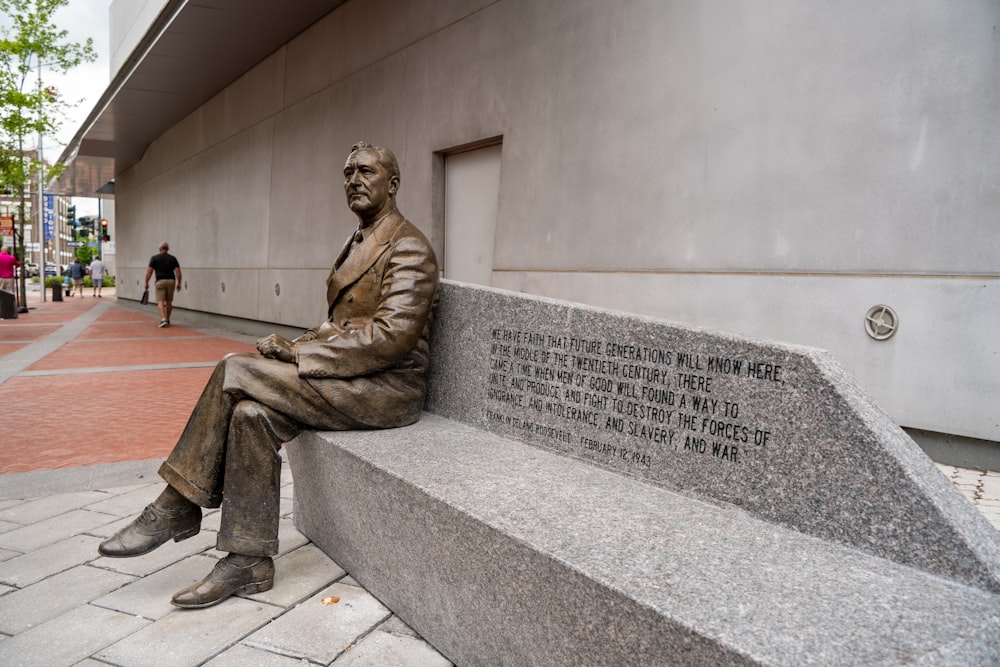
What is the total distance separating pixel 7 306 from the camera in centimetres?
1900

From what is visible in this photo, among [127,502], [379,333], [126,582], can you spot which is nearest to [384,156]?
[379,333]

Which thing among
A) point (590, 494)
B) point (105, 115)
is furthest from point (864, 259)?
point (105, 115)

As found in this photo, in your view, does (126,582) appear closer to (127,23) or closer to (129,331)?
(129,331)

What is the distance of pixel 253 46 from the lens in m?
14.6

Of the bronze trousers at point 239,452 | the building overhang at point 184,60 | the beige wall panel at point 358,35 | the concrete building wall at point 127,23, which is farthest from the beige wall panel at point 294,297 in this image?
the bronze trousers at point 239,452

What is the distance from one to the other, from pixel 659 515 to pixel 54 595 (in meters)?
2.67

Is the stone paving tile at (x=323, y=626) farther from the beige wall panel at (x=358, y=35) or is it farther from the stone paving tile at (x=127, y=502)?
the beige wall panel at (x=358, y=35)

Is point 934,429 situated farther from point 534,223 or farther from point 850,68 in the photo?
point 534,223

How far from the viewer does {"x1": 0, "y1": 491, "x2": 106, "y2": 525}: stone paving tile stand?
4203 mm

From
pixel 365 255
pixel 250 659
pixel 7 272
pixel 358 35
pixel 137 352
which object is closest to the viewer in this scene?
pixel 250 659

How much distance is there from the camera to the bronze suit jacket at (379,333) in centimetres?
340

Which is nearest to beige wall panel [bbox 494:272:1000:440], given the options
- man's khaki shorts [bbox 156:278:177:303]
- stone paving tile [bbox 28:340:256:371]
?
stone paving tile [bbox 28:340:256:371]

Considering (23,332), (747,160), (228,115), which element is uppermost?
(228,115)

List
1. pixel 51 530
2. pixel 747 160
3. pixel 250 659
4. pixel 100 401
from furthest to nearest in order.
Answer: pixel 100 401 < pixel 747 160 < pixel 51 530 < pixel 250 659
